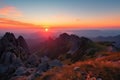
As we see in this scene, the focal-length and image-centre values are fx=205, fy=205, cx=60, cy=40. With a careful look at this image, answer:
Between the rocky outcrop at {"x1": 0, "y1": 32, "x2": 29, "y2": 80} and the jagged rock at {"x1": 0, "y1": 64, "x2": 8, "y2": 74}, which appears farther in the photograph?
the jagged rock at {"x1": 0, "y1": 64, "x2": 8, "y2": 74}

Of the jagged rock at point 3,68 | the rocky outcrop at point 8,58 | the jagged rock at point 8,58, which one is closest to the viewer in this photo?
the rocky outcrop at point 8,58

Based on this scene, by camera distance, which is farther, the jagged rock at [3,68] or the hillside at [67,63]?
the jagged rock at [3,68]

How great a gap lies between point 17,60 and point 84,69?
124993 millimetres

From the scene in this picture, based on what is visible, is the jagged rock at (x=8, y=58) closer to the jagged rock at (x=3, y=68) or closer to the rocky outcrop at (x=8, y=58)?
the rocky outcrop at (x=8, y=58)

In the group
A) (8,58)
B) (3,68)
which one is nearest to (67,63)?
(3,68)

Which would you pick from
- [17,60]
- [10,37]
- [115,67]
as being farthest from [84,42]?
[115,67]

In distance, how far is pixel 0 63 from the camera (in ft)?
477

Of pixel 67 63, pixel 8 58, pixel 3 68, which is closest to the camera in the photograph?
pixel 67 63

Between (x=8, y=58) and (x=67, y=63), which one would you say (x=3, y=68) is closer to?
(x=8, y=58)

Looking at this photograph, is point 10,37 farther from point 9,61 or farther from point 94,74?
point 94,74

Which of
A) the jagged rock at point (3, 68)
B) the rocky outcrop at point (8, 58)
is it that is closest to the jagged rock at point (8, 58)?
the rocky outcrop at point (8, 58)

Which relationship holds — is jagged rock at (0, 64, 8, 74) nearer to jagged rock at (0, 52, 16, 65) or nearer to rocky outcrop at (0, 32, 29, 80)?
rocky outcrop at (0, 32, 29, 80)

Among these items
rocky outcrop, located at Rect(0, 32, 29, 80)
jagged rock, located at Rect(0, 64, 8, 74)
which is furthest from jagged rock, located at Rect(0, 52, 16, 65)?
jagged rock, located at Rect(0, 64, 8, 74)

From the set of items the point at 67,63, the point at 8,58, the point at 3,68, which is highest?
the point at 67,63
